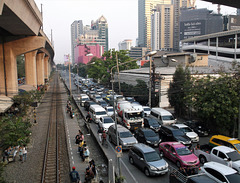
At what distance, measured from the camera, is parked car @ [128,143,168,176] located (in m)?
13.0

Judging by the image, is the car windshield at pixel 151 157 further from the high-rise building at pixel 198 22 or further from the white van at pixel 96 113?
the high-rise building at pixel 198 22

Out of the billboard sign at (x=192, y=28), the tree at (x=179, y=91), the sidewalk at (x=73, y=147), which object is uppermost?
the billboard sign at (x=192, y=28)

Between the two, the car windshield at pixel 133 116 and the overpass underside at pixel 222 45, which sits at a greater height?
the overpass underside at pixel 222 45

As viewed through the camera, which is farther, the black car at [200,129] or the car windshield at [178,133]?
the black car at [200,129]

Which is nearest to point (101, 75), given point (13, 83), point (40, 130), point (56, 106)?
point (56, 106)

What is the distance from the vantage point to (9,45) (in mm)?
31172

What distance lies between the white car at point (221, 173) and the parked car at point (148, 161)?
2.67m

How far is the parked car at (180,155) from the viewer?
1379cm

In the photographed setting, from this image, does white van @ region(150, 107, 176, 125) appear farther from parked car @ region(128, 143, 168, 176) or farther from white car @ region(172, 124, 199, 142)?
parked car @ region(128, 143, 168, 176)

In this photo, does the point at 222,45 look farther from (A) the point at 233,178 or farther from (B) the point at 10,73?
(A) the point at 233,178

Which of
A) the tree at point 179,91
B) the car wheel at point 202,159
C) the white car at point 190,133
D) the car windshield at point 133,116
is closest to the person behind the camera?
the car wheel at point 202,159

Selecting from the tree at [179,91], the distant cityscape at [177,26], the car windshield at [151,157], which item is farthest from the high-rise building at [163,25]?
the car windshield at [151,157]

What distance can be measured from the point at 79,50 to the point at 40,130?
152 m

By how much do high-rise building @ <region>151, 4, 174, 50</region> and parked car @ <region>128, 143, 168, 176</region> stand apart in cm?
18175
